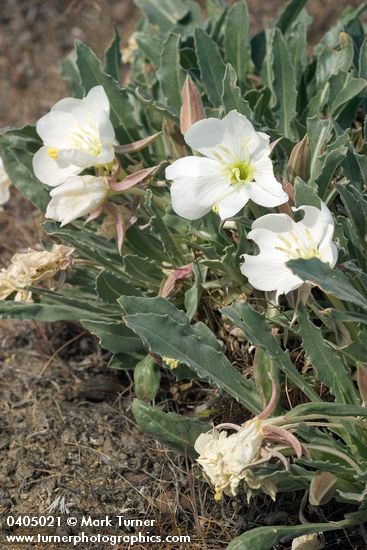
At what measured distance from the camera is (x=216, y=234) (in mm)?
2217

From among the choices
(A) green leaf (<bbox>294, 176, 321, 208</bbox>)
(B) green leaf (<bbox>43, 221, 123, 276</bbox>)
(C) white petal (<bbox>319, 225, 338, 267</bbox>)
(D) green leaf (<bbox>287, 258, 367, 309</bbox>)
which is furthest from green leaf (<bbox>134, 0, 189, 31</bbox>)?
(D) green leaf (<bbox>287, 258, 367, 309</bbox>)

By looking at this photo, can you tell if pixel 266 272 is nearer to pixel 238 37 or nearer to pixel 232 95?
pixel 232 95

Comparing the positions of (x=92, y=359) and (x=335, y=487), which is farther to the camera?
(x=92, y=359)

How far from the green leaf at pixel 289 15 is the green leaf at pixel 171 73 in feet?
1.88

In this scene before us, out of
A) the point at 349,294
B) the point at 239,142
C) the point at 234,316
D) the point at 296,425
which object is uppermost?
the point at 239,142

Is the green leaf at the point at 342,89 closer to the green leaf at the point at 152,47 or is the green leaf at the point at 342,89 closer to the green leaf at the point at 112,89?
the green leaf at the point at 112,89

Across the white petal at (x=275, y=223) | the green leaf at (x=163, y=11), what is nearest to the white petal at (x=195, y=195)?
the white petal at (x=275, y=223)

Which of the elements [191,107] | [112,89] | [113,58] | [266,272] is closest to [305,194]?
[266,272]

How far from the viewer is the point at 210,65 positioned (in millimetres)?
2494

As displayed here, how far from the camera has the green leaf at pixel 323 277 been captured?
150 centimetres

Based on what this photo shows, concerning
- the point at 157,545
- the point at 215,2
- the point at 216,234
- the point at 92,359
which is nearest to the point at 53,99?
the point at 215,2

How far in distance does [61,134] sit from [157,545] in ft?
3.48

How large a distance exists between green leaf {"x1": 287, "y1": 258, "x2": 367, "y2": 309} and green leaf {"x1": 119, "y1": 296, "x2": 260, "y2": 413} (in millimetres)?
376

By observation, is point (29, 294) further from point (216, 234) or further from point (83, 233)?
point (216, 234)
